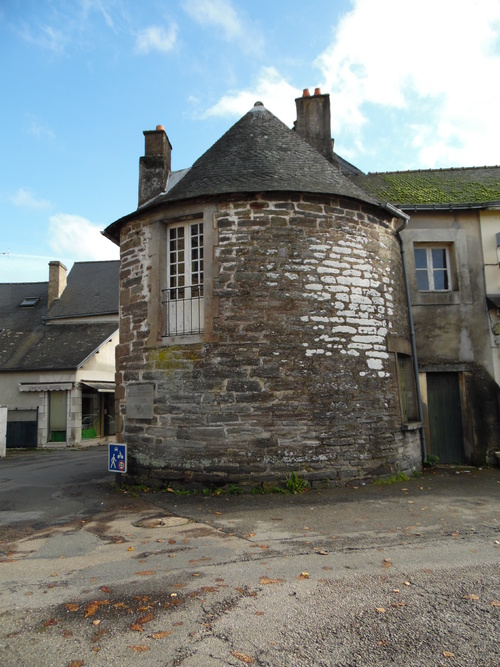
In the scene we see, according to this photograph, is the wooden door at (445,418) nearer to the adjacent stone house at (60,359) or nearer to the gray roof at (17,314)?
the adjacent stone house at (60,359)

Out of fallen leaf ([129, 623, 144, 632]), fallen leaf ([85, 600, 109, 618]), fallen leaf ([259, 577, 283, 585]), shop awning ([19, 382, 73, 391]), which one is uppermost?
shop awning ([19, 382, 73, 391])

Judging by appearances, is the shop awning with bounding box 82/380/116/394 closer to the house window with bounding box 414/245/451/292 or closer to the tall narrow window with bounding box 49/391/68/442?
the tall narrow window with bounding box 49/391/68/442

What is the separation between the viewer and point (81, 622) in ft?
11.4

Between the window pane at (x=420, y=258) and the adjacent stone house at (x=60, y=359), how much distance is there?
45.9 feet

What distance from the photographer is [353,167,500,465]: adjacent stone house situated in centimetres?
1066

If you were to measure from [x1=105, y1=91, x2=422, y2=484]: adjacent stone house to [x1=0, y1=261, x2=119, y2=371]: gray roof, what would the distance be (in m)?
12.4

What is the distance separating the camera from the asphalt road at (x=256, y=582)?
306 centimetres

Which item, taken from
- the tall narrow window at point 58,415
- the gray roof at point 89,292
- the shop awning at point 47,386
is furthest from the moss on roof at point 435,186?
the tall narrow window at point 58,415

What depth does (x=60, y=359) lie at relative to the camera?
20.5 m

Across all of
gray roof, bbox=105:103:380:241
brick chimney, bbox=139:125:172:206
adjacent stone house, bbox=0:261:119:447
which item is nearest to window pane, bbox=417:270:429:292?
gray roof, bbox=105:103:380:241

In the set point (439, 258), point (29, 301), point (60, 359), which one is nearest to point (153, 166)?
point (439, 258)

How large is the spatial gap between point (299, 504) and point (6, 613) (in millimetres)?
4140

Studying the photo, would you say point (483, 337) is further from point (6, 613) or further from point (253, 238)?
point (6, 613)

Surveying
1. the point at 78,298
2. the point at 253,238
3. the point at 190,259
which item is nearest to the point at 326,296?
the point at 253,238
